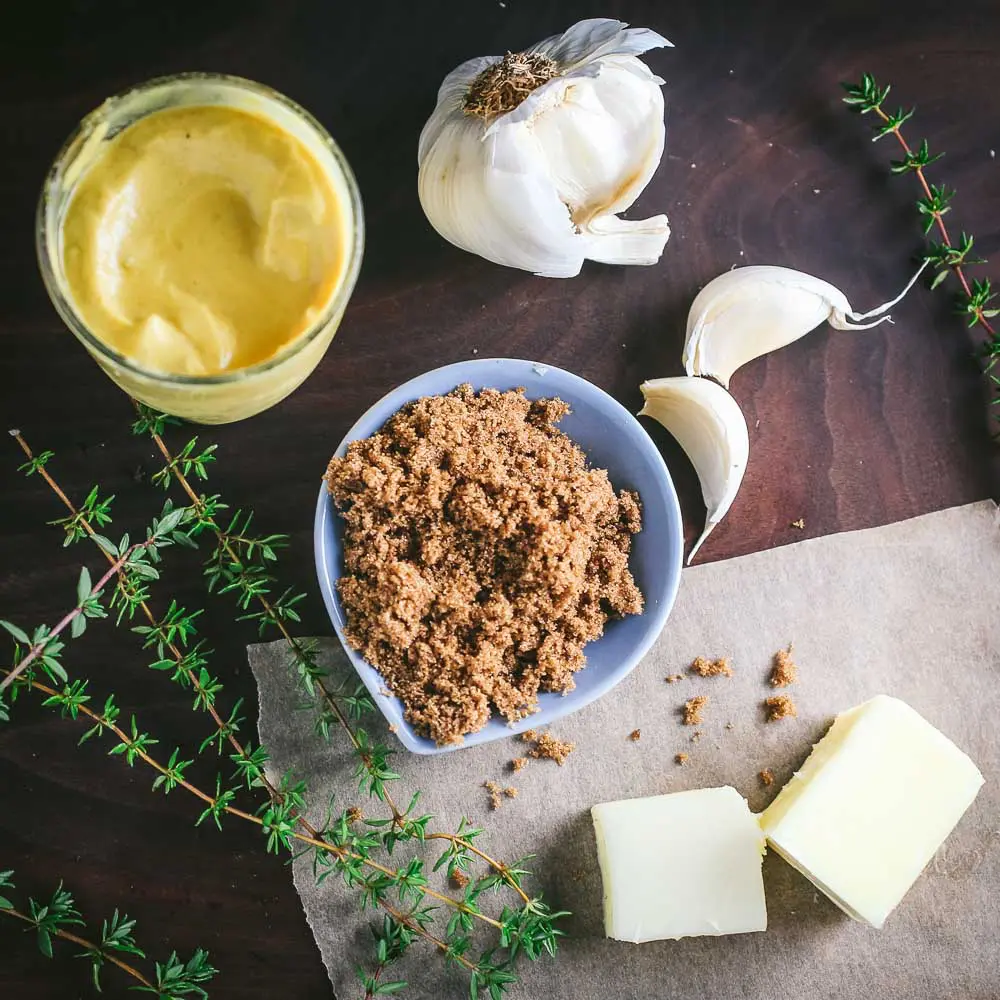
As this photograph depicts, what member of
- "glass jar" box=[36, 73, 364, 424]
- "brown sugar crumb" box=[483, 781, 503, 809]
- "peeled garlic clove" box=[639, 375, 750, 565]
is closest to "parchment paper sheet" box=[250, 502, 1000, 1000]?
"brown sugar crumb" box=[483, 781, 503, 809]

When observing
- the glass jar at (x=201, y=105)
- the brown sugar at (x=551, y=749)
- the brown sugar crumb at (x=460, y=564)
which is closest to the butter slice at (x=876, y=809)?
the brown sugar at (x=551, y=749)

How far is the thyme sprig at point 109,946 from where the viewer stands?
1.41 metres

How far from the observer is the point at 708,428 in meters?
1.53

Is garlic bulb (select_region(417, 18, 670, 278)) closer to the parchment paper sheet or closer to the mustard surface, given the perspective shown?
the mustard surface

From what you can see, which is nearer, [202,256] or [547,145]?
[202,256]

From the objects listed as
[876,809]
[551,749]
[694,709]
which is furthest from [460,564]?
[876,809]

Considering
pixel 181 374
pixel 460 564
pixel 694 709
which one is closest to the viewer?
pixel 181 374

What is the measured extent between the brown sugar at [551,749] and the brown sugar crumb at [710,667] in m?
0.23

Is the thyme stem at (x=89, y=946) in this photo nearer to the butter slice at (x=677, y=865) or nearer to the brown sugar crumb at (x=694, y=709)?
the butter slice at (x=677, y=865)

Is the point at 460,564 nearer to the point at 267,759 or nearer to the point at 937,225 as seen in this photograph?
the point at 267,759

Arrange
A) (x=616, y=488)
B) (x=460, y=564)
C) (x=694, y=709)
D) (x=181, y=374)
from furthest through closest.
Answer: (x=694, y=709)
(x=616, y=488)
(x=460, y=564)
(x=181, y=374)

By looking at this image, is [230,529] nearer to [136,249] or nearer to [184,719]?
[184,719]

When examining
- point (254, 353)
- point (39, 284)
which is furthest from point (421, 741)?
point (39, 284)

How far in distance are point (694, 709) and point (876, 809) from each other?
0.31 metres
